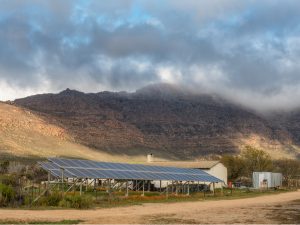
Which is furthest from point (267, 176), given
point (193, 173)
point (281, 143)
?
point (281, 143)

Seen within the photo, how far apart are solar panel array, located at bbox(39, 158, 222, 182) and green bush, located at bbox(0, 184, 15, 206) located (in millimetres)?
5948

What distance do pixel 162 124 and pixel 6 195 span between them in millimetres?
138767

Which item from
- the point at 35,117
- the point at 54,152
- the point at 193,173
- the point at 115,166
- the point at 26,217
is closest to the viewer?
the point at 26,217

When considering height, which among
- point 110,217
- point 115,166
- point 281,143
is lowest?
point 110,217

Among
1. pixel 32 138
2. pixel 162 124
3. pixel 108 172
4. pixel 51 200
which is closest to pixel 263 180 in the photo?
pixel 108 172

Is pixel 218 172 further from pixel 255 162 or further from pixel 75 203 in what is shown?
pixel 75 203

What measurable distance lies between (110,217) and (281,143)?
151630 millimetres

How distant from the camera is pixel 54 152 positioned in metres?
99.0

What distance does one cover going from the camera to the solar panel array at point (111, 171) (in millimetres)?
37125

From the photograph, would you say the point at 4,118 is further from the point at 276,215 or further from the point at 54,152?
the point at 276,215

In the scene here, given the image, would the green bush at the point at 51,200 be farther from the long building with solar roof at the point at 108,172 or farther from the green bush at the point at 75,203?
the long building with solar roof at the point at 108,172

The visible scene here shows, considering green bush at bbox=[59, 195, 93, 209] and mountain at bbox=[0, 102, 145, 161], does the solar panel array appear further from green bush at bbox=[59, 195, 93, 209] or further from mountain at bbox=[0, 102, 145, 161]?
mountain at bbox=[0, 102, 145, 161]

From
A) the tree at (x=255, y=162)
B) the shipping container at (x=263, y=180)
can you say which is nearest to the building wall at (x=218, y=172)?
the shipping container at (x=263, y=180)

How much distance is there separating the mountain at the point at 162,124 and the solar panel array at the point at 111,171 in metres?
76.4
